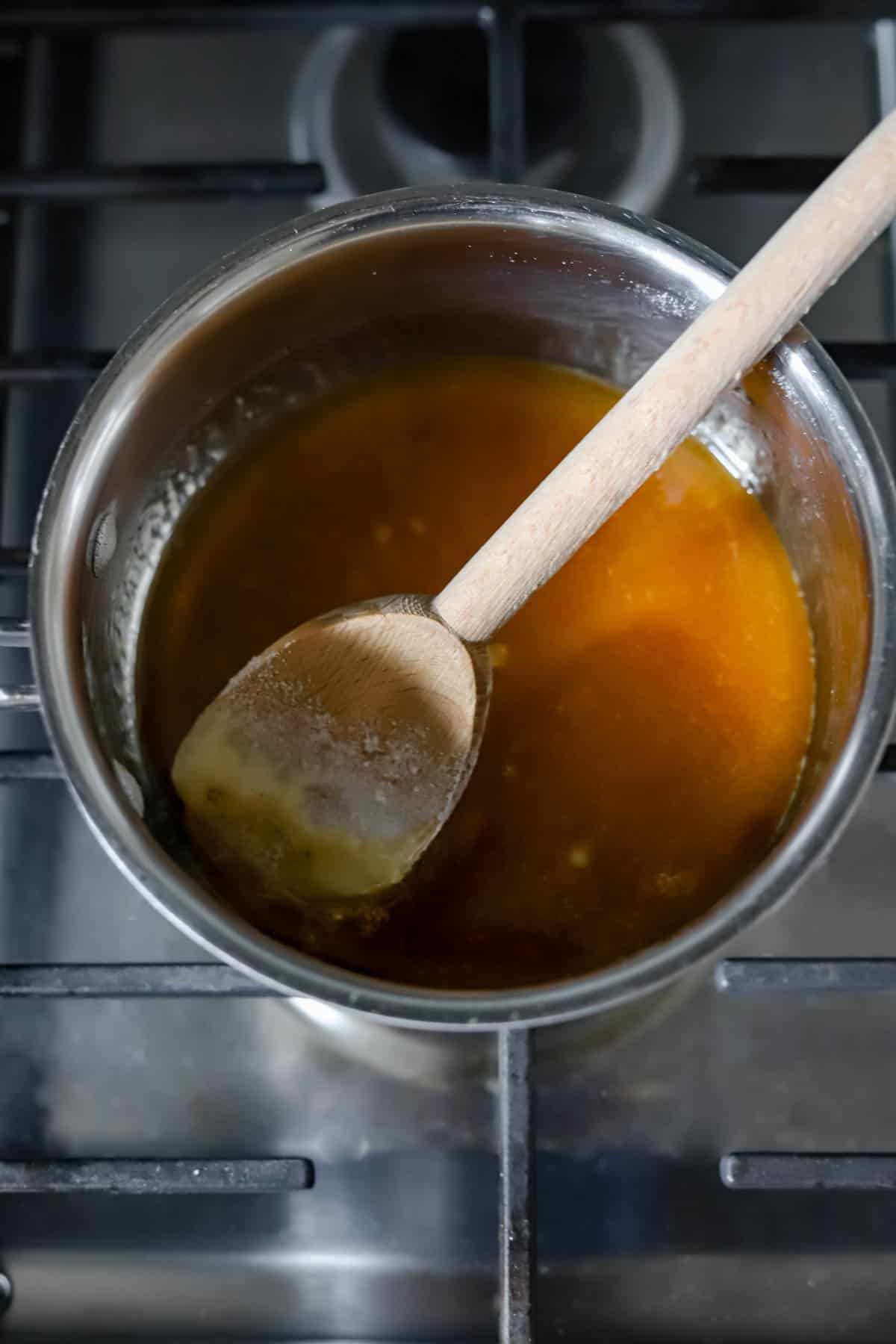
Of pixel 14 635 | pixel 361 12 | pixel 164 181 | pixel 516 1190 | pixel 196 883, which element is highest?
pixel 361 12

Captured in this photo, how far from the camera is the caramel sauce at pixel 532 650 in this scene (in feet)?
2.11

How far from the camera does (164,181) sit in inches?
29.6

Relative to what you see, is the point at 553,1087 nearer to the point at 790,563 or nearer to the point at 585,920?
the point at 585,920

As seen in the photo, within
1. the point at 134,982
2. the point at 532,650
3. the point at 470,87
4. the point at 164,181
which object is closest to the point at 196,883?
the point at 134,982

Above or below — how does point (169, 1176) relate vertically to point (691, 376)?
below

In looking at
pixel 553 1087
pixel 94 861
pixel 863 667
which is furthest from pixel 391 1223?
pixel 863 667

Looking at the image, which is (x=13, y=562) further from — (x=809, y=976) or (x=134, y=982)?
(x=809, y=976)

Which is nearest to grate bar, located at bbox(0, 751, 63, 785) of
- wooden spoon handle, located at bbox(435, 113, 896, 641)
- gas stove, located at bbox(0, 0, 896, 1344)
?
gas stove, located at bbox(0, 0, 896, 1344)

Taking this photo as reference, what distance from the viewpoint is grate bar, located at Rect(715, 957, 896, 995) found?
0.62 m

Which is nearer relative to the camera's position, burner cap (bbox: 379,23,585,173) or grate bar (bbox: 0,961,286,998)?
grate bar (bbox: 0,961,286,998)

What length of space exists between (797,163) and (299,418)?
12.0 inches

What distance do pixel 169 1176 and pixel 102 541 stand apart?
0.92 feet

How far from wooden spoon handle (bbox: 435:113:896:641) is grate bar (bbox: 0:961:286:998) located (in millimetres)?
199

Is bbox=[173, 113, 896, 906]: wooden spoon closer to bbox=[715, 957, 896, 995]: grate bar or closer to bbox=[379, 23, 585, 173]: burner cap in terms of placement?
bbox=[715, 957, 896, 995]: grate bar
